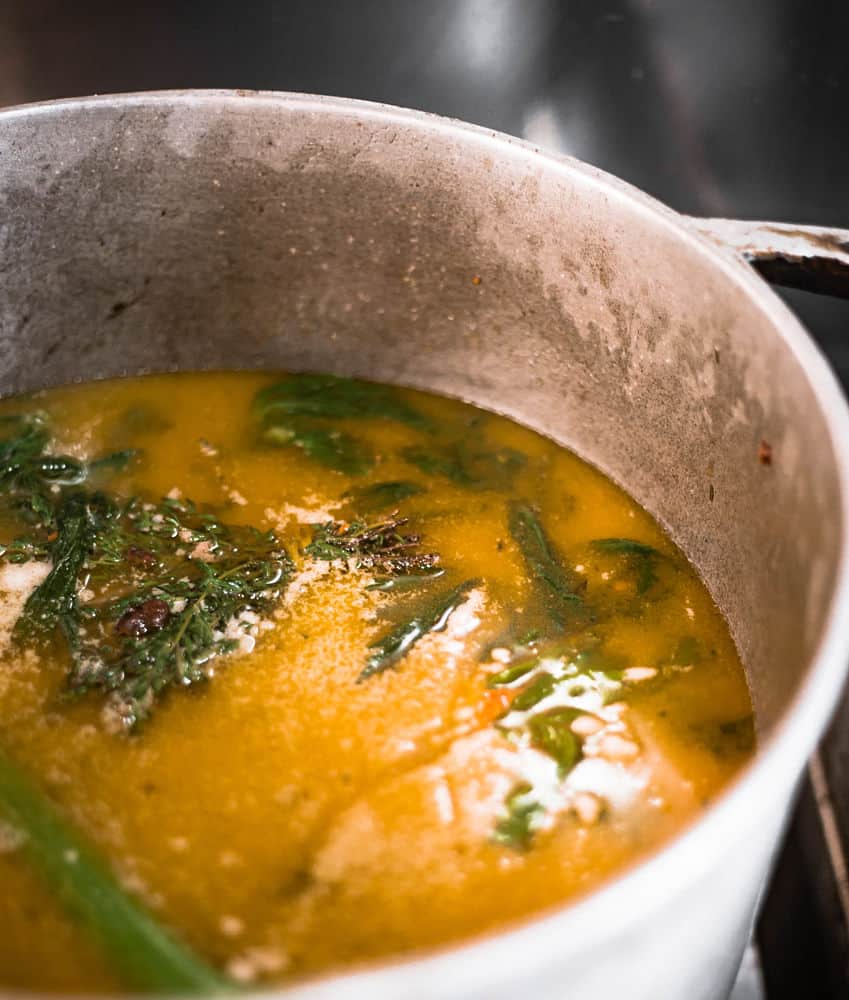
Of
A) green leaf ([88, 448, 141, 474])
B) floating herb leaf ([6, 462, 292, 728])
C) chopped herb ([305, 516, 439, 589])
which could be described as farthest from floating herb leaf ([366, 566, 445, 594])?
green leaf ([88, 448, 141, 474])

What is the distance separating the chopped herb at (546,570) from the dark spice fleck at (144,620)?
491 millimetres

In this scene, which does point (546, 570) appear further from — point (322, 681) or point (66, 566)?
point (66, 566)

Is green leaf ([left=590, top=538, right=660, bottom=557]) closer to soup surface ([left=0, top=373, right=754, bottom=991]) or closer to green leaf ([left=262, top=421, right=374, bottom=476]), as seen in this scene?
soup surface ([left=0, top=373, right=754, bottom=991])

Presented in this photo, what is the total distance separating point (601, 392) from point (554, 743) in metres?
0.60

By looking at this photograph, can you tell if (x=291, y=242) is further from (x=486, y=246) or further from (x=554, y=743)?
(x=554, y=743)

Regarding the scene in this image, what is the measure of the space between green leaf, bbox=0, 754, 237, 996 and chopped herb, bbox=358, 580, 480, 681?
388 mm

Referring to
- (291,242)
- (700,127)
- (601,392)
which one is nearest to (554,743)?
(601,392)

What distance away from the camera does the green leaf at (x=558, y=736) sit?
127 cm

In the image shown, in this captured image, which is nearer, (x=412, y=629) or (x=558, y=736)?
(x=558, y=736)

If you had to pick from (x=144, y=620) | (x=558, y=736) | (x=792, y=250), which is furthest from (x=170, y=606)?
(x=792, y=250)

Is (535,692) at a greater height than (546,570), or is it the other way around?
(546,570)

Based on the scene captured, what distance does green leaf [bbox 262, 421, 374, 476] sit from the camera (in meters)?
1.68

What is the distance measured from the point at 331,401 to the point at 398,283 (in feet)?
0.72

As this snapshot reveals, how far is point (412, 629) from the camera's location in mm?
1430
